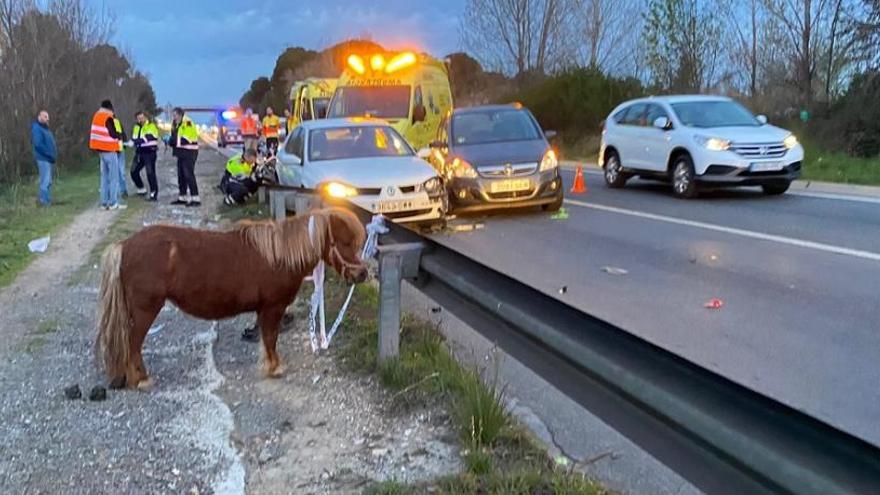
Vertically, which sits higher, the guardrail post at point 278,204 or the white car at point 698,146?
the white car at point 698,146

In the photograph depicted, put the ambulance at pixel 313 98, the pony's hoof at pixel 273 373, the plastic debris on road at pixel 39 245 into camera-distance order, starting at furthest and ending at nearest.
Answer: the ambulance at pixel 313 98 < the plastic debris on road at pixel 39 245 < the pony's hoof at pixel 273 373

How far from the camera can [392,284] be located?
4863 millimetres

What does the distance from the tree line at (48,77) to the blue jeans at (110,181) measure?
6.71 metres

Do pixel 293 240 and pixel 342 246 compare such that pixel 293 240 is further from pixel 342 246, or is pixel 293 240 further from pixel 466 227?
pixel 466 227

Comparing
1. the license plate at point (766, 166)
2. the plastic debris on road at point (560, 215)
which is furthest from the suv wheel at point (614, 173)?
the plastic debris on road at point (560, 215)

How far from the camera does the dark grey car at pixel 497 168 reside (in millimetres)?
13430

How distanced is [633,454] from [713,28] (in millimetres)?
31794

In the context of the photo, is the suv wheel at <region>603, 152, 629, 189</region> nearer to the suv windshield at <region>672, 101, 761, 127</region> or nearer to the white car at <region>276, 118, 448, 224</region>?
the suv windshield at <region>672, 101, 761, 127</region>

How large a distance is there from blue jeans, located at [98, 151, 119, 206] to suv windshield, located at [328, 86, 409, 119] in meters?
5.43

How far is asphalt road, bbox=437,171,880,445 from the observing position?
533cm

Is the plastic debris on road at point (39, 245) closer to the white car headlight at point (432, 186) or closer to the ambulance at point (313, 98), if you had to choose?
the white car headlight at point (432, 186)

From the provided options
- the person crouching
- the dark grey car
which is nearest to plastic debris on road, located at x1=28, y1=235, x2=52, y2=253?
the person crouching

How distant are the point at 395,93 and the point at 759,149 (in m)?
8.54

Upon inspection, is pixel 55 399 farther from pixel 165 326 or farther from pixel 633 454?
pixel 633 454
